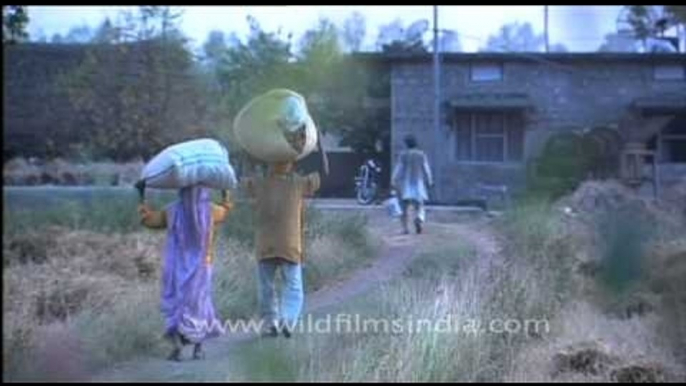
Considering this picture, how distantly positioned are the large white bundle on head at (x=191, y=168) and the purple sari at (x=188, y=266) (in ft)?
0.29

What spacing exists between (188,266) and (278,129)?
1.10 m

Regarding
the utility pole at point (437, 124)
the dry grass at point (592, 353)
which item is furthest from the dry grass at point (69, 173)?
the utility pole at point (437, 124)

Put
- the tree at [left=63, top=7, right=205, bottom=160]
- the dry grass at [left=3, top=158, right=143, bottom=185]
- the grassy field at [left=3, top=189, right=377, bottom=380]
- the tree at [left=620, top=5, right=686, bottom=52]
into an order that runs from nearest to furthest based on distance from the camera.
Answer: the grassy field at [left=3, top=189, right=377, bottom=380], the dry grass at [left=3, top=158, right=143, bottom=185], the tree at [left=620, top=5, right=686, bottom=52], the tree at [left=63, top=7, right=205, bottom=160]

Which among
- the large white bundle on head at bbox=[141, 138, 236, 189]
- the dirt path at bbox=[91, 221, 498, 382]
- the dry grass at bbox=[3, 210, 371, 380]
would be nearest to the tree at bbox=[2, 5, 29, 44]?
the large white bundle on head at bbox=[141, 138, 236, 189]

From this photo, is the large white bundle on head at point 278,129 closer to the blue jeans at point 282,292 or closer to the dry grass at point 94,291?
the blue jeans at point 282,292

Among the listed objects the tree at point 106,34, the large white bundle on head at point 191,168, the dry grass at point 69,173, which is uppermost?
the tree at point 106,34

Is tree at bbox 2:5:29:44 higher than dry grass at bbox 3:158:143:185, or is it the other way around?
tree at bbox 2:5:29:44

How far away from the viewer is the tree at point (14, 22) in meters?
6.54

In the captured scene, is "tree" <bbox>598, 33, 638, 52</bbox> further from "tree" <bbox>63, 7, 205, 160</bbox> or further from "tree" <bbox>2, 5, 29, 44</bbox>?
"tree" <bbox>2, 5, 29, 44</bbox>

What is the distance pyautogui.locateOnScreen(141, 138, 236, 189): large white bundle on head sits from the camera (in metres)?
6.45

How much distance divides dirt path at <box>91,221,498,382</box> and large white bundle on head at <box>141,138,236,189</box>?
110cm

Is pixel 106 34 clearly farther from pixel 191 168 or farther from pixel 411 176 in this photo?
pixel 191 168

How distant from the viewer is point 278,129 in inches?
271

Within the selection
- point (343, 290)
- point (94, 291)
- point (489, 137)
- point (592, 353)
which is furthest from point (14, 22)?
point (489, 137)
